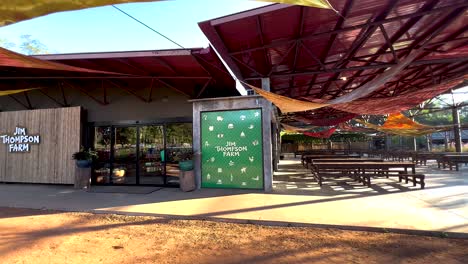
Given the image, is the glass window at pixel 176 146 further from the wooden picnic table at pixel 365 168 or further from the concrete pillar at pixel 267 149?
the wooden picnic table at pixel 365 168

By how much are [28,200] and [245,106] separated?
21.0ft

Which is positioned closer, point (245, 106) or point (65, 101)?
point (245, 106)

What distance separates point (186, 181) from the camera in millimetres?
8008

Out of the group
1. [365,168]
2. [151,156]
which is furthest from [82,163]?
[365,168]

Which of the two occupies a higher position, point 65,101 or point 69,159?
point 65,101

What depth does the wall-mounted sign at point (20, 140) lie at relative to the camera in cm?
1000

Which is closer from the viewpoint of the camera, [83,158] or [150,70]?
[150,70]

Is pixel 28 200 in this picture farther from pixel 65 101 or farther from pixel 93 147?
pixel 65 101

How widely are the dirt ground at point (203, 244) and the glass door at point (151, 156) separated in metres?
4.05

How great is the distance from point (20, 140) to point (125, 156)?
4275mm

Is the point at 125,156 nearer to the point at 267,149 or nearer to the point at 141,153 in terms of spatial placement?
the point at 141,153

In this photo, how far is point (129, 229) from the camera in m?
4.71

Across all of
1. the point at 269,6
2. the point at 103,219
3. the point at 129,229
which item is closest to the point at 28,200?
the point at 103,219

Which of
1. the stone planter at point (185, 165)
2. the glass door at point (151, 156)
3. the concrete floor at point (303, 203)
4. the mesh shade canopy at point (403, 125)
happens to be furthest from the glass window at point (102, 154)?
the mesh shade canopy at point (403, 125)
